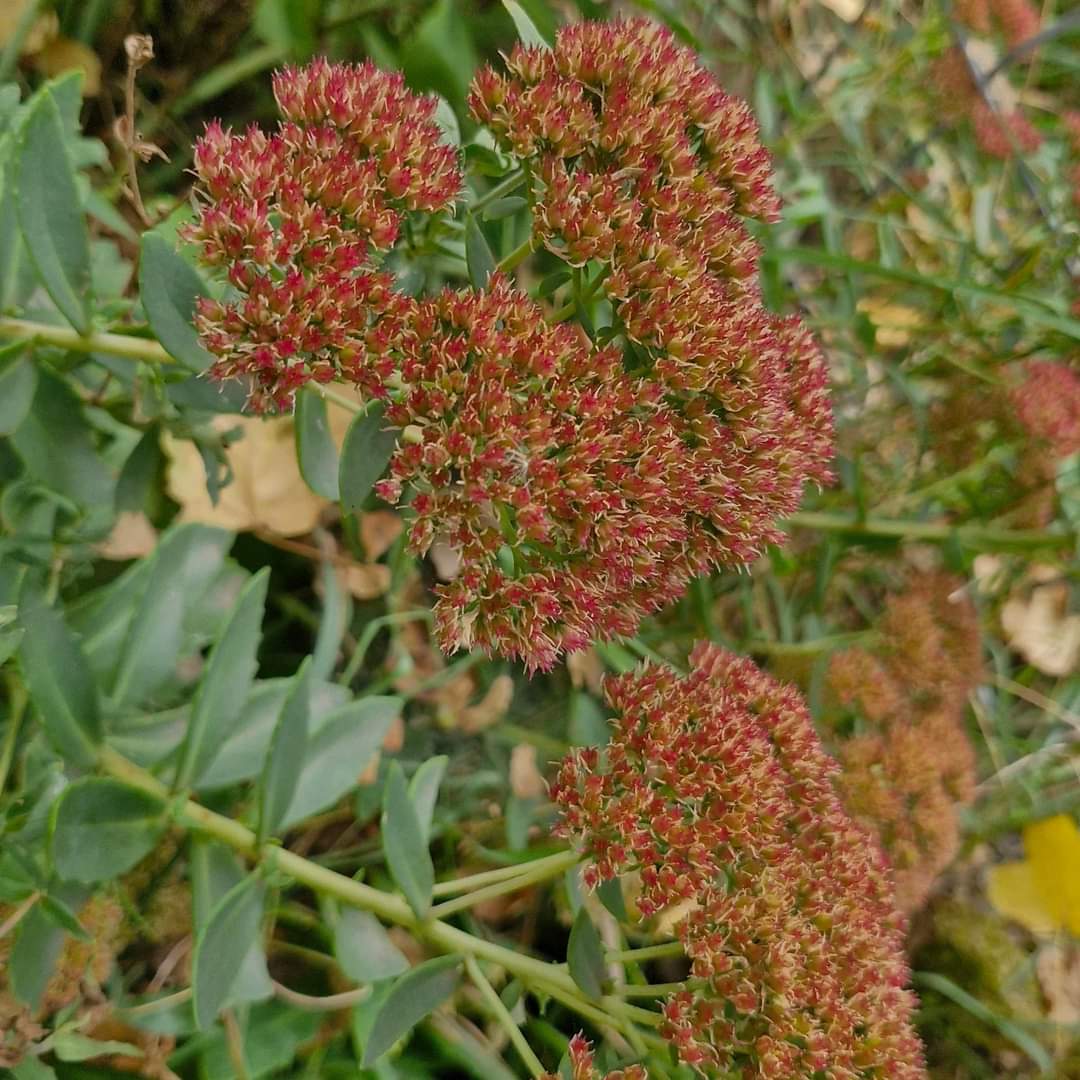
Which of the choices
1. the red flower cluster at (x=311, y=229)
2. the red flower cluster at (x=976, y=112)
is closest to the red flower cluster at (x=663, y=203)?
the red flower cluster at (x=311, y=229)

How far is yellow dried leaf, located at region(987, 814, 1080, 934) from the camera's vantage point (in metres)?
1.90

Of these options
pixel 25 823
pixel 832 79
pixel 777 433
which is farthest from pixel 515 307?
pixel 832 79

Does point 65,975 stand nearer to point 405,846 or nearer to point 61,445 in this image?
point 405,846

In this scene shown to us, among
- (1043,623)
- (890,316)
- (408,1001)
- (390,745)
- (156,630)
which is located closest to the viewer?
(408,1001)

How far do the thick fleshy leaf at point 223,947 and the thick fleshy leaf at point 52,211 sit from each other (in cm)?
59

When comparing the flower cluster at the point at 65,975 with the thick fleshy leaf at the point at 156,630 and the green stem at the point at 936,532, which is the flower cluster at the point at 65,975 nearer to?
the thick fleshy leaf at the point at 156,630

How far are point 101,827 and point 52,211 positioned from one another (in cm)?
60

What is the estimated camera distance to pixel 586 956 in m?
1.06

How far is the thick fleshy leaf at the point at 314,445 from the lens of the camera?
3.27 feet

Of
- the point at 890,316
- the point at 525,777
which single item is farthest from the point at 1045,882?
the point at 890,316

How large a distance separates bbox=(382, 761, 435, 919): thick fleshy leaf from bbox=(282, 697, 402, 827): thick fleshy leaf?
0.12 metres

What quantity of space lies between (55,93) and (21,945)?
87cm

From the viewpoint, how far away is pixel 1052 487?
179 cm

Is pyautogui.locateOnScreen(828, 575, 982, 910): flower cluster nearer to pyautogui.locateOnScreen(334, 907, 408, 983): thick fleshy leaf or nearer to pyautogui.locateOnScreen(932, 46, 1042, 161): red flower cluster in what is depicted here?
pyautogui.locateOnScreen(334, 907, 408, 983): thick fleshy leaf
